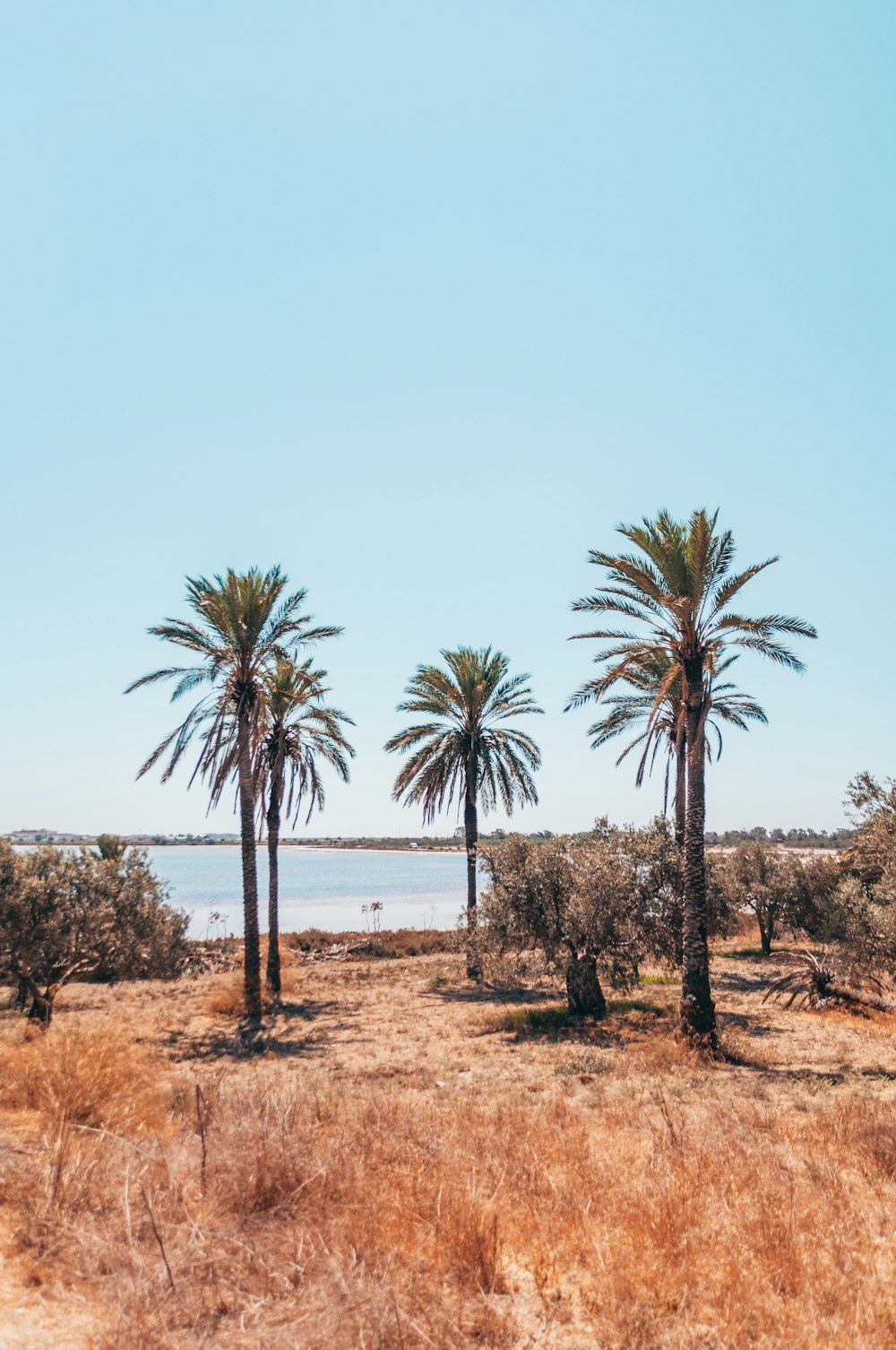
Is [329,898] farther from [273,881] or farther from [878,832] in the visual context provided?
[878,832]

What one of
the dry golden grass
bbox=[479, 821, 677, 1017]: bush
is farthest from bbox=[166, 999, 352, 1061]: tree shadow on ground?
bbox=[479, 821, 677, 1017]: bush

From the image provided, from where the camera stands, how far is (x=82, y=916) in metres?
17.5

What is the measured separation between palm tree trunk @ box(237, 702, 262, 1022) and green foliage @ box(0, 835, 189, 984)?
2084mm

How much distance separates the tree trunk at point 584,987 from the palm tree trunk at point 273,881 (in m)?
10.7

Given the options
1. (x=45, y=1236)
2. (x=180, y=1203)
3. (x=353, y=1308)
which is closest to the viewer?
(x=353, y=1308)

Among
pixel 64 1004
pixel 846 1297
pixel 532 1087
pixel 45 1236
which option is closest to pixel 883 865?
pixel 532 1087

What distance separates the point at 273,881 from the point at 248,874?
3473mm

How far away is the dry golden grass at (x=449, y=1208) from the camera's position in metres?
5.02

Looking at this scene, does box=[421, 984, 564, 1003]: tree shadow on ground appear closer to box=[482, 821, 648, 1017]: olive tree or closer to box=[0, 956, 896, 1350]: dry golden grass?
box=[482, 821, 648, 1017]: olive tree

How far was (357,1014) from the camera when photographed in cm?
2177

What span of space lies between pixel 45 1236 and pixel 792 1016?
20.0 m

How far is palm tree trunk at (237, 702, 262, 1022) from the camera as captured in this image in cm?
2125

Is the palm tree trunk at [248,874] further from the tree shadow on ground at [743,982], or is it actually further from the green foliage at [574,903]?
the tree shadow on ground at [743,982]

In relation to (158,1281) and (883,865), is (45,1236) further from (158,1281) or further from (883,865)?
(883,865)
